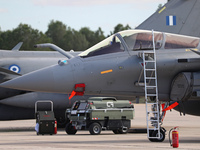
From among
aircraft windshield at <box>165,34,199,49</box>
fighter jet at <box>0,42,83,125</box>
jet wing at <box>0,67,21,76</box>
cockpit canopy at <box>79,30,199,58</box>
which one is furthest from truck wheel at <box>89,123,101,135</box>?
jet wing at <box>0,67,21,76</box>

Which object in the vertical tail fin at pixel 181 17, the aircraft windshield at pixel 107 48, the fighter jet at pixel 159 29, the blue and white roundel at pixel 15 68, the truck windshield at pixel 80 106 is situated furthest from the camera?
the blue and white roundel at pixel 15 68

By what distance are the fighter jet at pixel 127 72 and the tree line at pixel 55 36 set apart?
72.4m

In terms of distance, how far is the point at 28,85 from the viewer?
12.5 metres

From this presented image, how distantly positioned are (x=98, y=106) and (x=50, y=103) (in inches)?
130

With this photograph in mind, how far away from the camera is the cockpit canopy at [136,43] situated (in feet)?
42.4

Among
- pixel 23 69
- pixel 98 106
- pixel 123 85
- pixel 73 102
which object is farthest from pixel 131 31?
pixel 23 69

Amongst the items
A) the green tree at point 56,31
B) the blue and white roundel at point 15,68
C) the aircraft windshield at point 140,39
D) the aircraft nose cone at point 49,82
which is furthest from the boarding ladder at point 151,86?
the green tree at point 56,31

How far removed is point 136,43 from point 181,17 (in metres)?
3.29

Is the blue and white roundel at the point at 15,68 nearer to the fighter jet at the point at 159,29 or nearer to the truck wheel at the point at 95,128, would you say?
the fighter jet at the point at 159,29

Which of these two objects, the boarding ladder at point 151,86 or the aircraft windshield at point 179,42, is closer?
the boarding ladder at point 151,86

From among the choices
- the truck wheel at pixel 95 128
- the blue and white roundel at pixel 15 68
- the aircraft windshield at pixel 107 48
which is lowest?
the truck wheel at pixel 95 128

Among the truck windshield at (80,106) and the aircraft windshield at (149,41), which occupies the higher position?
the aircraft windshield at (149,41)

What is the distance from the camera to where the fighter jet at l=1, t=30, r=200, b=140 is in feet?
41.1

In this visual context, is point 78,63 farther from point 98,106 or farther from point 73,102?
point 73,102
